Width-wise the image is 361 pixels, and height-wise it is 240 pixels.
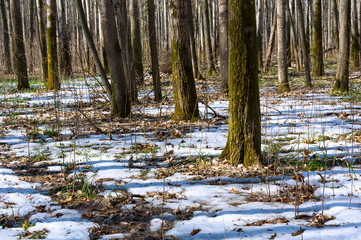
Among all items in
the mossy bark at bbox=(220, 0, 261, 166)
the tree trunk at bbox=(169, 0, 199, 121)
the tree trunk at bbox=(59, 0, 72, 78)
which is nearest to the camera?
the mossy bark at bbox=(220, 0, 261, 166)

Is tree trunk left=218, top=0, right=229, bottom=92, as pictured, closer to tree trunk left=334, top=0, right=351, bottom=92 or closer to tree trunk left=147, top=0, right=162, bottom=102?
tree trunk left=147, top=0, right=162, bottom=102

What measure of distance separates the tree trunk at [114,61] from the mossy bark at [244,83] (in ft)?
10.8

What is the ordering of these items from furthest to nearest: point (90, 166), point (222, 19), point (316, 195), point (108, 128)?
point (222, 19)
point (108, 128)
point (90, 166)
point (316, 195)

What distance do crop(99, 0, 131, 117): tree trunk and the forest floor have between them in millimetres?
919

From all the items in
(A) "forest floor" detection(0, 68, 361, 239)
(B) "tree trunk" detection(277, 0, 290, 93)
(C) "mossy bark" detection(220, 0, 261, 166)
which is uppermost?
(B) "tree trunk" detection(277, 0, 290, 93)

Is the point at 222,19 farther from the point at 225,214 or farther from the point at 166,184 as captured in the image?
the point at 225,214

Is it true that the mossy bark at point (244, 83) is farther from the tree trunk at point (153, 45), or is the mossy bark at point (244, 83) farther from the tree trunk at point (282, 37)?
the tree trunk at point (282, 37)

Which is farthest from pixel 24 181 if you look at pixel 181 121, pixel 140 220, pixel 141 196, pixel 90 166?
pixel 181 121

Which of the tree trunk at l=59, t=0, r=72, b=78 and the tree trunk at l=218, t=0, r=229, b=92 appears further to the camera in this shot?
the tree trunk at l=59, t=0, r=72, b=78

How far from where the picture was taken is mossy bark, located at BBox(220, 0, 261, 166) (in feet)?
12.3

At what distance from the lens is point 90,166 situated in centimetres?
439

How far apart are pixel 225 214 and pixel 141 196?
0.91 meters

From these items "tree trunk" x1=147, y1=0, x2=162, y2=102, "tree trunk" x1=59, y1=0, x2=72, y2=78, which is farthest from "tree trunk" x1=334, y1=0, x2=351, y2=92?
"tree trunk" x1=59, y1=0, x2=72, y2=78

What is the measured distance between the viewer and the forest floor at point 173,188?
275 centimetres
